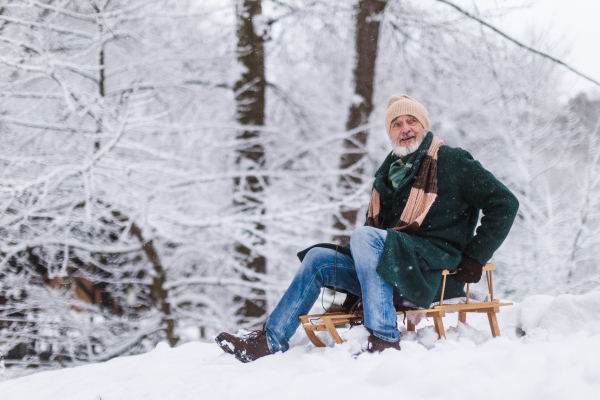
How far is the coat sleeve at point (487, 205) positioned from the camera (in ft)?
5.95

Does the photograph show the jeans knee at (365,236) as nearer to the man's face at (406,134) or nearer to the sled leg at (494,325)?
the man's face at (406,134)

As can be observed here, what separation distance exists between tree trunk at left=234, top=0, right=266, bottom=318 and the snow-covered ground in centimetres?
229

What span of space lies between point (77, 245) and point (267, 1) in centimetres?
378

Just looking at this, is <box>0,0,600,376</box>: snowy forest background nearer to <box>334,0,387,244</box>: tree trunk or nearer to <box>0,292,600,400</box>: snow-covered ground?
<box>334,0,387,244</box>: tree trunk

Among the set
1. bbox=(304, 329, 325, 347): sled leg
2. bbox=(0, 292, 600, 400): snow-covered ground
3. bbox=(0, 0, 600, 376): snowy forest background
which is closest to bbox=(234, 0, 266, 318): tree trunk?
bbox=(0, 0, 600, 376): snowy forest background

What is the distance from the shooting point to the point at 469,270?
6.18 feet

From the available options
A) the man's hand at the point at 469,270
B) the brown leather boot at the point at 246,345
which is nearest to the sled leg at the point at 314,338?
the brown leather boot at the point at 246,345

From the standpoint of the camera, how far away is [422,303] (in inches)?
69.8

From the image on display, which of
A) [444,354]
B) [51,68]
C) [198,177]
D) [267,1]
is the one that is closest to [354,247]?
[444,354]

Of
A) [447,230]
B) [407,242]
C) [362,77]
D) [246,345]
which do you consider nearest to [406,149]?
[447,230]

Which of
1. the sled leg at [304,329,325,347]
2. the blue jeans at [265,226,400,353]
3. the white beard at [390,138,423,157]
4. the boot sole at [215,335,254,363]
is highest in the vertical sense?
the white beard at [390,138,423,157]

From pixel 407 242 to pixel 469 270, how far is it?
14.6 inches

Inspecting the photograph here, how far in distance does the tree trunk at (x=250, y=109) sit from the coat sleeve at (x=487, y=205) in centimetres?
302

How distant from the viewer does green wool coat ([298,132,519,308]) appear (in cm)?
175
